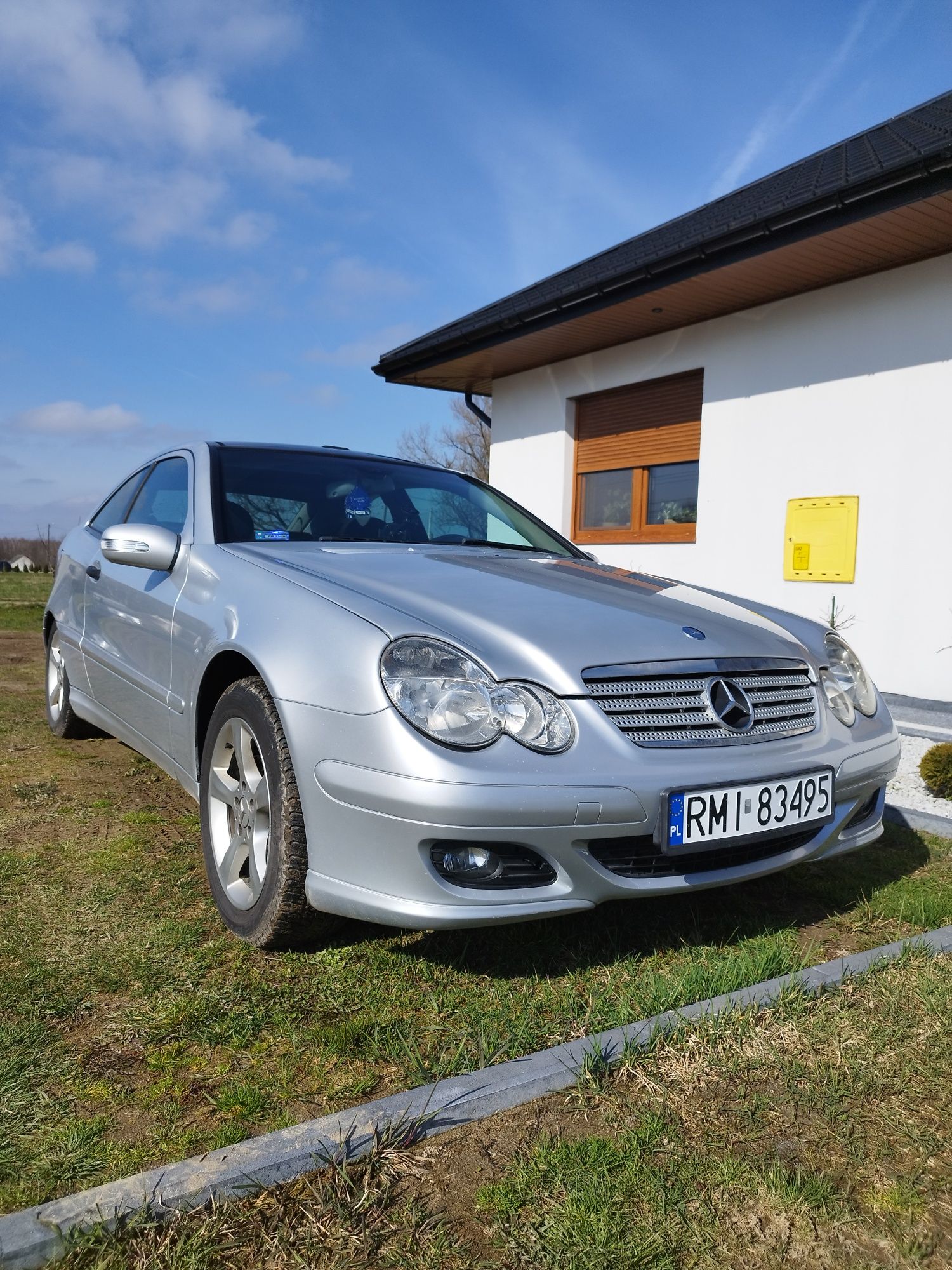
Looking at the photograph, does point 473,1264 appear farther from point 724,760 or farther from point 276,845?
point 724,760

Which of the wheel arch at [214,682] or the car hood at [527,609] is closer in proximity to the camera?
the car hood at [527,609]

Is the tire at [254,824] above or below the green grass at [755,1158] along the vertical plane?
above

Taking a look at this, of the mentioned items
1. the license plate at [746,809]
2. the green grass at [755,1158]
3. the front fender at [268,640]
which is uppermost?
the front fender at [268,640]

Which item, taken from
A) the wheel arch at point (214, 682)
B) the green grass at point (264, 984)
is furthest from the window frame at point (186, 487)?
the green grass at point (264, 984)

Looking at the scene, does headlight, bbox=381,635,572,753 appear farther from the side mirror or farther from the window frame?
the window frame

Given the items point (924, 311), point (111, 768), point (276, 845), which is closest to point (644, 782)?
point (276, 845)

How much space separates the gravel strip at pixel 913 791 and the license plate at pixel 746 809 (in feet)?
4.20

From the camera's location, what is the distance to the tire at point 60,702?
4.53 meters

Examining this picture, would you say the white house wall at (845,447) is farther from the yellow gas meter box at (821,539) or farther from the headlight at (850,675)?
the headlight at (850,675)

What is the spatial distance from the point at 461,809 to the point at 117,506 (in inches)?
122

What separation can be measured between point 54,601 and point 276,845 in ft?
9.83

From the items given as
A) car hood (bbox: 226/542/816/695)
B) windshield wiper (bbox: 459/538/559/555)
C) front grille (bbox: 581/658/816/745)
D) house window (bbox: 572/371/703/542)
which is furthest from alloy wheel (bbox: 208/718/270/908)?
house window (bbox: 572/371/703/542)

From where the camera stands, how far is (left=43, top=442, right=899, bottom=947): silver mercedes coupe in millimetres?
1924

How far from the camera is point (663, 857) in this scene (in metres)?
2.09
